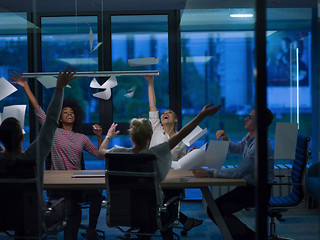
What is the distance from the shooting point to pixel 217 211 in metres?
3.78

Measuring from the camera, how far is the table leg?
3748 mm

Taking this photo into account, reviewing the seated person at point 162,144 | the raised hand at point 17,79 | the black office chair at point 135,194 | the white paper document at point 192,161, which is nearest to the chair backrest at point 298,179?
the white paper document at point 192,161

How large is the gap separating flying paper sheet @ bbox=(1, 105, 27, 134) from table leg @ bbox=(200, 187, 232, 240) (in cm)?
168

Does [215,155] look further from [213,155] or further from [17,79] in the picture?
[17,79]

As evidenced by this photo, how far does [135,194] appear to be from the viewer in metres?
3.03

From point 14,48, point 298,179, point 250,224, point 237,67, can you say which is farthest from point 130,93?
point 250,224

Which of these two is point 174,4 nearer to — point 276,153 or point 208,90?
point 208,90

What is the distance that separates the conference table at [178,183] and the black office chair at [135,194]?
1.07 feet

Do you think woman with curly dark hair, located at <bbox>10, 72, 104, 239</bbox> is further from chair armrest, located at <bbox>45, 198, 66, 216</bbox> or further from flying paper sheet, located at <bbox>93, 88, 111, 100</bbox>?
flying paper sheet, located at <bbox>93, 88, 111, 100</bbox>

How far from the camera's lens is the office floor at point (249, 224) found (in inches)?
140

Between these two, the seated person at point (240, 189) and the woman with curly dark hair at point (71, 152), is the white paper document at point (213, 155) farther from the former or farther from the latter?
the woman with curly dark hair at point (71, 152)

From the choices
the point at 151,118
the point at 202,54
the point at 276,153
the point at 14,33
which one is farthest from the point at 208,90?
the point at 14,33

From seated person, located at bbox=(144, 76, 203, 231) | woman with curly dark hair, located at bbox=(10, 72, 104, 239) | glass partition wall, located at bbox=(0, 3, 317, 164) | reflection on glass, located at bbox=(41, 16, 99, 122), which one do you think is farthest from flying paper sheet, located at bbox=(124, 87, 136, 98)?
woman with curly dark hair, located at bbox=(10, 72, 104, 239)

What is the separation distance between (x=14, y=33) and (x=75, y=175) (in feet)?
7.17
